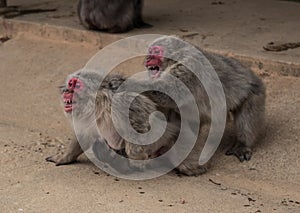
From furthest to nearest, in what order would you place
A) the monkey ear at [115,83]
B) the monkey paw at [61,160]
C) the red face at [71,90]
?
the monkey paw at [61,160] < the monkey ear at [115,83] < the red face at [71,90]

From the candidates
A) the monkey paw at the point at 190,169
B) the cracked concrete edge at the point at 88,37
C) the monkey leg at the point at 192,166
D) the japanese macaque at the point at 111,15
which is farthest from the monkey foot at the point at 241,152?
the japanese macaque at the point at 111,15

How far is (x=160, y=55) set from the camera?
5.90 metres

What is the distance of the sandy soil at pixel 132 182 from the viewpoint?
524 centimetres

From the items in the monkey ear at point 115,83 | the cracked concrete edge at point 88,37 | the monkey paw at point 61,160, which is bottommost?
the monkey paw at point 61,160

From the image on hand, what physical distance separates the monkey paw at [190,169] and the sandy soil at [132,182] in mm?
55

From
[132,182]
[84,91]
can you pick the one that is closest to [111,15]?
[84,91]

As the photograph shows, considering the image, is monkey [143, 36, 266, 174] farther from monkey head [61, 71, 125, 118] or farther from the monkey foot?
monkey head [61, 71, 125, 118]

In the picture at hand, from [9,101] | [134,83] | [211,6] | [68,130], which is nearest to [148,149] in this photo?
[134,83]

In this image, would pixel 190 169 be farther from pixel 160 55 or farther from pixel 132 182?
pixel 160 55

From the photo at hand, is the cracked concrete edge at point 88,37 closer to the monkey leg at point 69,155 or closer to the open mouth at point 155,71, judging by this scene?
the open mouth at point 155,71

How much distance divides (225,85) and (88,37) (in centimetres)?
322

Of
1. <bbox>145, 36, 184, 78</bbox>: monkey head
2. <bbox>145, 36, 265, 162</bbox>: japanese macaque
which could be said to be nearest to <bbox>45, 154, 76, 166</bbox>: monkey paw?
<bbox>145, 36, 265, 162</bbox>: japanese macaque

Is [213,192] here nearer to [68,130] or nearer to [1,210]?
[1,210]

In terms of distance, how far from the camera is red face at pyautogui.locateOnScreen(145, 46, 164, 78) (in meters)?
5.88
